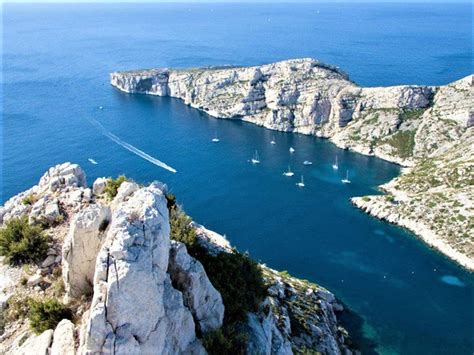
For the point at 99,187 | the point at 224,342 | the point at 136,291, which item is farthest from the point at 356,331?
the point at 136,291

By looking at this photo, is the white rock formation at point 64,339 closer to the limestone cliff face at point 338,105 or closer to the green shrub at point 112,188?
the green shrub at point 112,188

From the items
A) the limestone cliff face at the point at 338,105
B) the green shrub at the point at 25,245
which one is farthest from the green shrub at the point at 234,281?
the limestone cliff face at the point at 338,105

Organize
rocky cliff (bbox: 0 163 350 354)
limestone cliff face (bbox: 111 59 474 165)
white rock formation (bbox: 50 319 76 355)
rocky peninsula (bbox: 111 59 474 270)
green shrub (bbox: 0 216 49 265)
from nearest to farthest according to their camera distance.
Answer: rocky cliff (bbox: 0 163 350 354) < white rock formation (bbox: 50 319 76 355) < green shrub (bbox: 0 216 49 265) < rocky peninsula (bbox: 111 59 474 270) < limestone cliff face (bbox: 111 59 474 165)

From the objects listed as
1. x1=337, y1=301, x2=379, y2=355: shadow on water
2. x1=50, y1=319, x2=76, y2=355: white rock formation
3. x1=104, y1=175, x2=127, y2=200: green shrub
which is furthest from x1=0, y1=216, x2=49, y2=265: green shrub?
x1=337, y1=301, x2=379, y2=355: shadow on water

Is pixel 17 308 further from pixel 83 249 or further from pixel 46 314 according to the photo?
pixel 83 249

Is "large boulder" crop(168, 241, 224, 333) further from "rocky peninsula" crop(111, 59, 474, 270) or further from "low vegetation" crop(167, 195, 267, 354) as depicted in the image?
"rocky peninsula" crop(111, 59, 474, 270)
